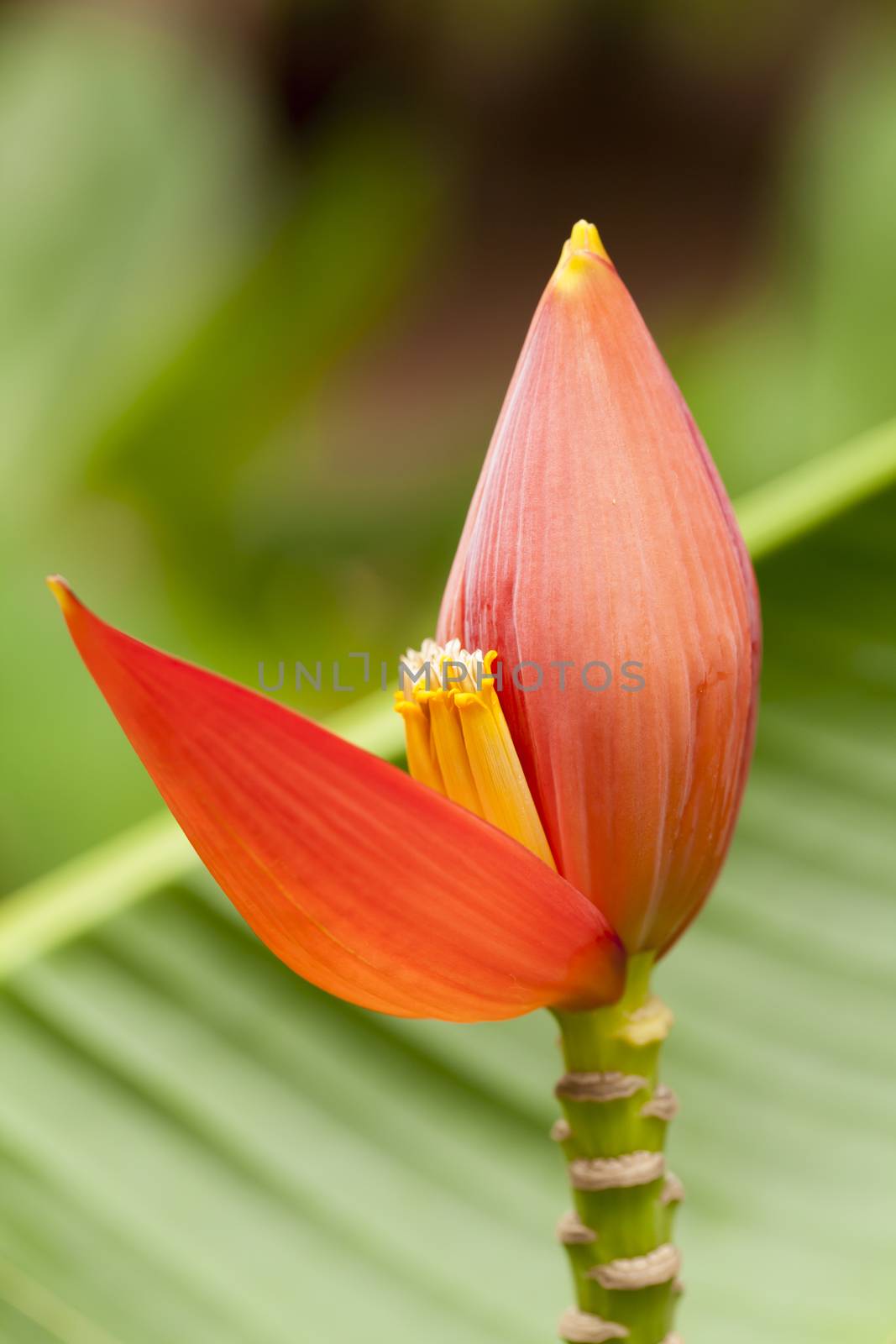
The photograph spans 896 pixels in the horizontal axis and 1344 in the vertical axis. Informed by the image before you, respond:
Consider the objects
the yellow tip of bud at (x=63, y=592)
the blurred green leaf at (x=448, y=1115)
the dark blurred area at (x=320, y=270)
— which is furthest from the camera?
the dark blurred area at (x=320, y=270)

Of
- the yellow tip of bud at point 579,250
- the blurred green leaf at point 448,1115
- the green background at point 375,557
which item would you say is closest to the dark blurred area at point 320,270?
the green background at point 375,557

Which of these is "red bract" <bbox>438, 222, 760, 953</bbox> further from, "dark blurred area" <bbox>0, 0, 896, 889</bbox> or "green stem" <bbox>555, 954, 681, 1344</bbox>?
"dark blurred area" <bbox>0, 0, 896, 889</bbox>

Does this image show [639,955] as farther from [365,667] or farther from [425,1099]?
[365,667]

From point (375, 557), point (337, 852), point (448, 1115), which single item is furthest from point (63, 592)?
point (375, 557)

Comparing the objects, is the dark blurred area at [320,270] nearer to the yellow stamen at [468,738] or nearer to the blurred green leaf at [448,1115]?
the blurred green leaf at [448,1115]

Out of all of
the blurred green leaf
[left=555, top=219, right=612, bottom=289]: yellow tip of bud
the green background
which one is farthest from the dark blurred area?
[left=555, top=219, right=612, bottom=289]: yellow tip of bud

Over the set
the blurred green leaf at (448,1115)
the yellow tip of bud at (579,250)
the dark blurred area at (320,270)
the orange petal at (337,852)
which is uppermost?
the dark blurred area at (320,270)
